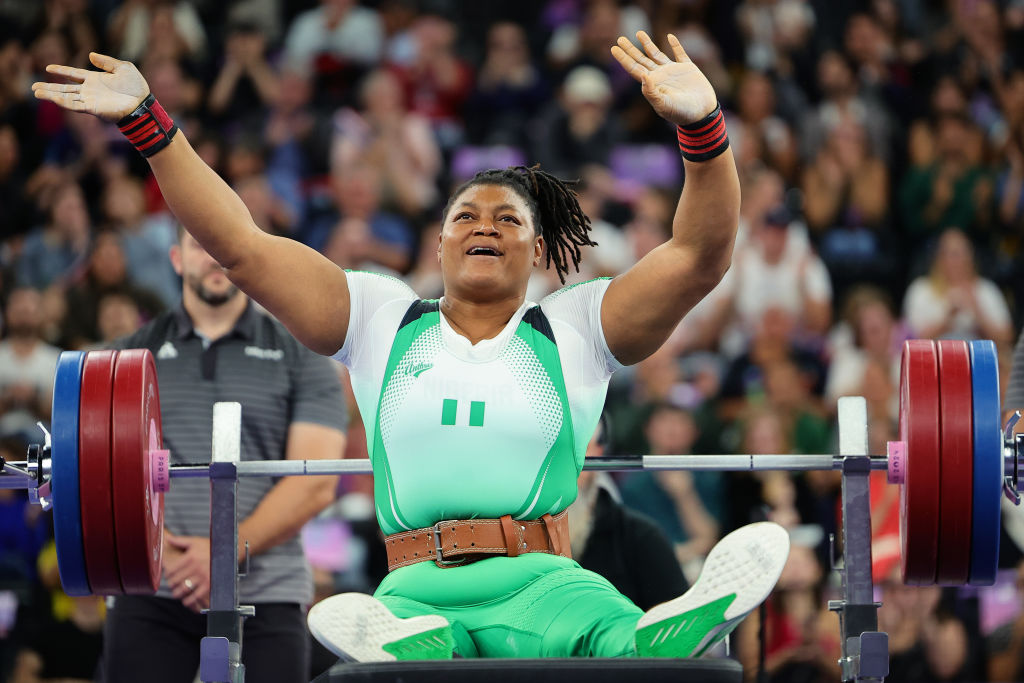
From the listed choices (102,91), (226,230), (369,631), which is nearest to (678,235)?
(226,230)

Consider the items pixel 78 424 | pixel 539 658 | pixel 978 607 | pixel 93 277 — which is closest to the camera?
pixel 539 658

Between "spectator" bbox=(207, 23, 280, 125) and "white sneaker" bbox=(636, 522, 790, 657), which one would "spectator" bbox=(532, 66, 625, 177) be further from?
"white sneaker" bbox=(636, 522, 790, 657)

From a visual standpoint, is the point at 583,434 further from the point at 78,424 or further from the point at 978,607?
the point at 978,607

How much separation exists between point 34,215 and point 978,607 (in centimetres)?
519

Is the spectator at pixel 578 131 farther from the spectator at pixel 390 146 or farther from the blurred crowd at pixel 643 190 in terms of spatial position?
the spectator at pixel 390 146

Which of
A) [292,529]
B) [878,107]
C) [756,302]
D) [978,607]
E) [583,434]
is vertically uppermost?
[878,107]

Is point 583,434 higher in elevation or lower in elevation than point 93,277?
lower

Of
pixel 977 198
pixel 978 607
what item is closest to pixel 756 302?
pixel 977 198

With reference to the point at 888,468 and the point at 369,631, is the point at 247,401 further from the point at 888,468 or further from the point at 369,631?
the point at 888,468

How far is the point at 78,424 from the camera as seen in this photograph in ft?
11.0

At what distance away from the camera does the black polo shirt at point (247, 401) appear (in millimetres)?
4359

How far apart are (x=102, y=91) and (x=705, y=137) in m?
1.40

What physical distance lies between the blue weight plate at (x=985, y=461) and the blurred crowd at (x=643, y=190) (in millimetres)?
2260

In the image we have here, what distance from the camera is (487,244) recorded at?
3.49 m
